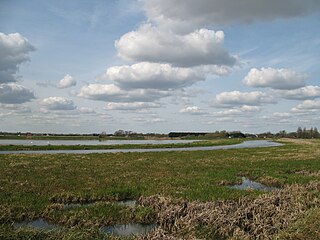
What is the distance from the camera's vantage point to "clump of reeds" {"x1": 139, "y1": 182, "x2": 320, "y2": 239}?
11.9 meters

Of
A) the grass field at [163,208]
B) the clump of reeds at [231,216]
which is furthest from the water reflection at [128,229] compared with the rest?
the clump of reeds at [231,216]

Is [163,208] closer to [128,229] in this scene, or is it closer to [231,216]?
[128,229]

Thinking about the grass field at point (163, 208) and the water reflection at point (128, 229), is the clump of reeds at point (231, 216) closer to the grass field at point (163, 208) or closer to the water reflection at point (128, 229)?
the grass field at point (163, 208)

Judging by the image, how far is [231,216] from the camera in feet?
44.0

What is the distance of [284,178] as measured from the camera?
25500 millimetres

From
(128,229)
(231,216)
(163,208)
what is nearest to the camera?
(128,229)

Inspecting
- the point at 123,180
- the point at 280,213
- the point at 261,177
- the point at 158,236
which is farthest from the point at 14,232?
the point at 261,177

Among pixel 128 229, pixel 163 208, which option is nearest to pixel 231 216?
pixel 163 208

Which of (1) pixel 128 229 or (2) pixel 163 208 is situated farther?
(2) pixel 163 208

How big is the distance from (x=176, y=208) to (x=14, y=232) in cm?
639

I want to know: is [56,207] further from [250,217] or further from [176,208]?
[250,217]

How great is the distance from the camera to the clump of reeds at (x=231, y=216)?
11.9 meters

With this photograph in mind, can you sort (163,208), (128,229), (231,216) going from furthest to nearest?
(163,208) → (231,216) → (128,229)

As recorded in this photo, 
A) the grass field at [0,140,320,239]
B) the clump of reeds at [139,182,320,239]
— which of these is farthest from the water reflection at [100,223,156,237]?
the clump of reeds at [139,182,320,239]
